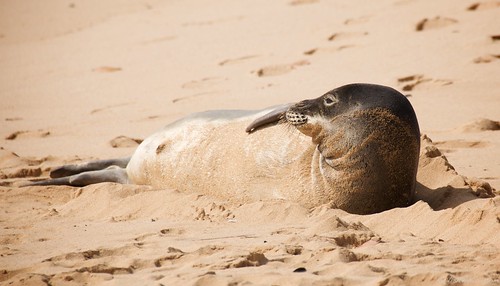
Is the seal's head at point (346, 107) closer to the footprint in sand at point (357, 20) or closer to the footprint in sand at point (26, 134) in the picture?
the footprint in sand at point (26, 134)

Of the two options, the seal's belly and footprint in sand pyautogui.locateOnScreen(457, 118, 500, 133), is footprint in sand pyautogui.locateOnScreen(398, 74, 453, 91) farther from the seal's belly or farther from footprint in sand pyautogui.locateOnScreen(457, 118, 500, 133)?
the seal's belly

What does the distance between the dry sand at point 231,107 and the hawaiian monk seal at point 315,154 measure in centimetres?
19

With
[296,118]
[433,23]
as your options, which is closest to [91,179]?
[296,118]

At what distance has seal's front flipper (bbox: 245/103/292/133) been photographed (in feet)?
17.1

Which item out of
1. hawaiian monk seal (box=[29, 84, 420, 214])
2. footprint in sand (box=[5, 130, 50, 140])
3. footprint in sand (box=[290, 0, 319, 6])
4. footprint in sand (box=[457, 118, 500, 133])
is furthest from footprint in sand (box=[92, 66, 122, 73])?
footprint in sand (box=[457, 118, 500, 133])

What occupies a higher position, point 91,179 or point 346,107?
point 346,107

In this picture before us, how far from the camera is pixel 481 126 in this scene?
6465 mm

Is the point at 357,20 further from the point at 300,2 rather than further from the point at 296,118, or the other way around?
the point at 296,118

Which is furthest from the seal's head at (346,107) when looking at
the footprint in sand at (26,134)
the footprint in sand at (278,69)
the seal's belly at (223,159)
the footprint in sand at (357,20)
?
the footprint in sand at (357,20)

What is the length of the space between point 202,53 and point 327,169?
5.63 metres

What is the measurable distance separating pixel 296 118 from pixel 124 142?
9.14ft

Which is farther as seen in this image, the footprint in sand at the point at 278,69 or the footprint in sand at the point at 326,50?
the footprint in sand at the point at 326,50

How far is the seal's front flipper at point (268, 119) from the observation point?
521 centimetres

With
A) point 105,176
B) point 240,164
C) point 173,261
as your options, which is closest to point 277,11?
point 105,176
